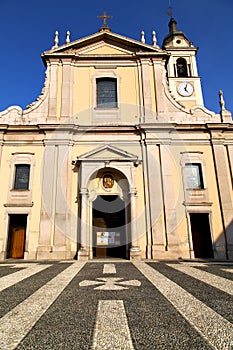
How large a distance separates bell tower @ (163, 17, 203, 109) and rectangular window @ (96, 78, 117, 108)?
14236 millimetres

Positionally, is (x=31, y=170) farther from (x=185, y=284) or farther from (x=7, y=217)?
(x=185, y=284)

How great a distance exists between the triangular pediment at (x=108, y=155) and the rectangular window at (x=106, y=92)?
354cm

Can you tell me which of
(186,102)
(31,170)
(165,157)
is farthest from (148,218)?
(186,102)

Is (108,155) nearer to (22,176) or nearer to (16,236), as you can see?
(22,176)

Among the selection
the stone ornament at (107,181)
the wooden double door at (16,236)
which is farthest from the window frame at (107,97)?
the wooden double door at (16,236)

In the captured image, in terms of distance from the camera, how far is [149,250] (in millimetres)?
12836

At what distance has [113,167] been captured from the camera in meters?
14.1

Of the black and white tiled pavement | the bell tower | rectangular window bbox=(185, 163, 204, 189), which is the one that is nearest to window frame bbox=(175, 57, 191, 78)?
the bell tower

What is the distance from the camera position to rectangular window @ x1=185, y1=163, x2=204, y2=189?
47.4 ft

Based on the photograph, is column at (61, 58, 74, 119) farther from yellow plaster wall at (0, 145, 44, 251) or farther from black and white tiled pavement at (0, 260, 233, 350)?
black and white tiled pavement at (0, 260, 233, 350)

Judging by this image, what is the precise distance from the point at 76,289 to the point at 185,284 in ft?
7.39

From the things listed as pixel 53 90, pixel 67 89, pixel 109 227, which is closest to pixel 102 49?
pixel 67 89

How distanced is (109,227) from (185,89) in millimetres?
23477

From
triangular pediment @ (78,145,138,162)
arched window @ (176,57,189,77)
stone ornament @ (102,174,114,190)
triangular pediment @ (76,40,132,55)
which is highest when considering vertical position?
arched window @ (176,57,189,77)
